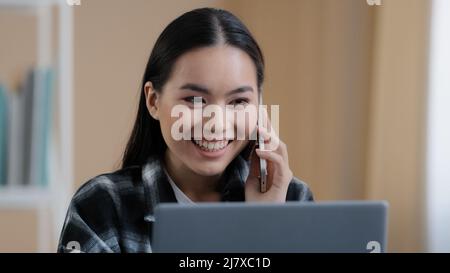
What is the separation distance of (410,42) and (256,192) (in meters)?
0.87

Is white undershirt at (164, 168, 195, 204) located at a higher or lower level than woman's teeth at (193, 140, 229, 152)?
lower

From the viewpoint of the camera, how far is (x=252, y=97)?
840mm

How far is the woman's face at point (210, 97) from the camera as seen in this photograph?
2.57 ft

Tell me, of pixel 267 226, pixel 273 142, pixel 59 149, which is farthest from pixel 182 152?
pixel 59 149

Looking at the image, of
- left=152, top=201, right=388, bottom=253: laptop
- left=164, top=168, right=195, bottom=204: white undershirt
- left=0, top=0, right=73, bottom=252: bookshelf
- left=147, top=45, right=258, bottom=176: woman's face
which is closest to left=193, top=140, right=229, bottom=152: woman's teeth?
left=147, top=45, right=258, bottom=176: woman's face

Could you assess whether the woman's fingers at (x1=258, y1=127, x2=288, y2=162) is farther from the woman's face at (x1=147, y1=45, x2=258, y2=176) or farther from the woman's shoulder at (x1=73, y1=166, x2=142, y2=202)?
the woman's shoulder at (x1=73, y1=166, x2=142, y2=202)

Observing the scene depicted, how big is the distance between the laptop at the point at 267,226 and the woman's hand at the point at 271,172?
0.99 ft

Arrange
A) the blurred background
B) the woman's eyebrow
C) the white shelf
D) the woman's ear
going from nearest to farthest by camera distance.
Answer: the woman's eyebrow < the woman's ear < the blurred background < the white shelf

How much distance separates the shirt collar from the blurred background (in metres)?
0.08

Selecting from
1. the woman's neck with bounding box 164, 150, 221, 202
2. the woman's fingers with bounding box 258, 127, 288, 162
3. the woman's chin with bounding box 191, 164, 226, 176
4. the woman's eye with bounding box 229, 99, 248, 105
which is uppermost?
the woman's eye with bounding box 229, 99, 248, 105

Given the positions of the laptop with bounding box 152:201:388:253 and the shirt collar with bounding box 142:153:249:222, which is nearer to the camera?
the laptop with bounding box 152:201:388:253

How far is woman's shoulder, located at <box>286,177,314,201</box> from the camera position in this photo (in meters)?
0.98

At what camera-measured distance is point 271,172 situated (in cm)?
89
